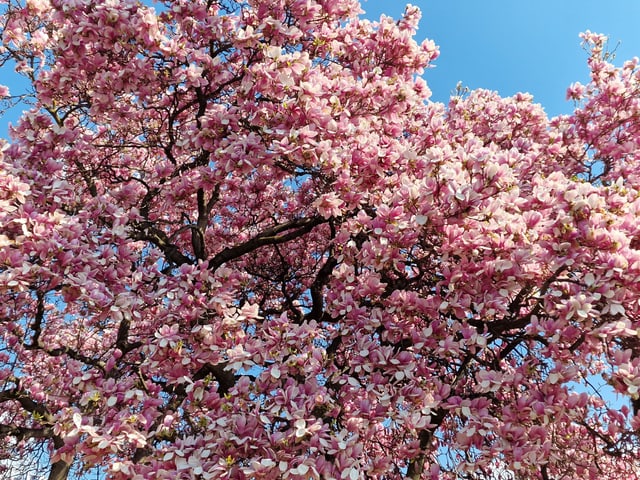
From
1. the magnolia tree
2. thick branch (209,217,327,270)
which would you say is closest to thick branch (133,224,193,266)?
the magnolia tree

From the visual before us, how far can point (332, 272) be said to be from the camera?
5598 mm

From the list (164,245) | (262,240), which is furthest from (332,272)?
(164,245)

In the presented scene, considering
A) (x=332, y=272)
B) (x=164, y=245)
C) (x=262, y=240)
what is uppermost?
(x=262, y=240)

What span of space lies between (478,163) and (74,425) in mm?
3979

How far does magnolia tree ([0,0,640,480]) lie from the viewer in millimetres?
4004

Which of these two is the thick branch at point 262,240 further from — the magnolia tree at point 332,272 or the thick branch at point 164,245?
the thick branch at point 164,245

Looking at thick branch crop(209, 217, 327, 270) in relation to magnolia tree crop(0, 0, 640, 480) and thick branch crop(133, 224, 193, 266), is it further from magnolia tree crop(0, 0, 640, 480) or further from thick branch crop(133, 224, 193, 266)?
thick branch crop(133, 224, 193, 266)

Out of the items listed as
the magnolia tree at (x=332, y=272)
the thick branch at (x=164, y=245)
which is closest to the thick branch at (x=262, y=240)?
the magnolia tree at (x=332, y=272)

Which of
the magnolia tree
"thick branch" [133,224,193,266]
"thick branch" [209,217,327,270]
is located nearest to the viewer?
the magnolia tree

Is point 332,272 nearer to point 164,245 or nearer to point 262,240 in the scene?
point 262,240

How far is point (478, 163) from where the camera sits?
411 cm

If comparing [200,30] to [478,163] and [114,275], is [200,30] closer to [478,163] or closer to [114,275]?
[114,275]

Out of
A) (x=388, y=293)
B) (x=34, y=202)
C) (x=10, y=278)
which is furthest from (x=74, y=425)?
(x=388, y=293)

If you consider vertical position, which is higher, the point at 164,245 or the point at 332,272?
the point at 164,245
